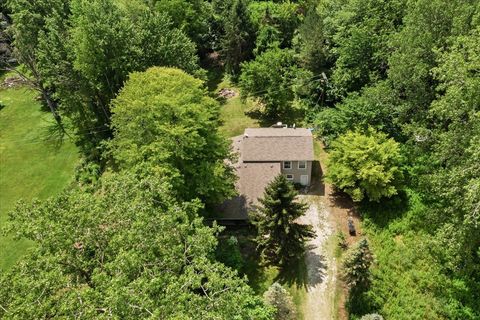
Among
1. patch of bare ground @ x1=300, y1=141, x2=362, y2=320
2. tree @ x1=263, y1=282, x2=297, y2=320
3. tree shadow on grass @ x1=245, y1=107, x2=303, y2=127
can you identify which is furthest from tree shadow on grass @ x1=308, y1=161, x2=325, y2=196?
tree @ x1=263, y1=282, x2=297, y2=320

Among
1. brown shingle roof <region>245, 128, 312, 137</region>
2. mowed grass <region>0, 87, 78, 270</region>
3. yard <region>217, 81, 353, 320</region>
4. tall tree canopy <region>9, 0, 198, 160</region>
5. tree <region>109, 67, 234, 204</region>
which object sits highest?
tall tree canopy <region>9, 0, 198, 160</region>

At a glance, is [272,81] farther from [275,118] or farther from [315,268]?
[315,268]

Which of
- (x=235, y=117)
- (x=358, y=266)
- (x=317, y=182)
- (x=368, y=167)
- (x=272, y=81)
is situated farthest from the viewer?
(x=235, y=117)

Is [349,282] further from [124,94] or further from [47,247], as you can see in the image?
[124,94]

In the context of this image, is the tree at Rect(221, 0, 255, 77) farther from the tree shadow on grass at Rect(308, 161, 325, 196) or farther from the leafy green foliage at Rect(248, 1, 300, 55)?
the tree shadow on grass at Rect(308, 161, 325, 196)

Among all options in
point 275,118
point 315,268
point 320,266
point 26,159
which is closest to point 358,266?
point 320,266
